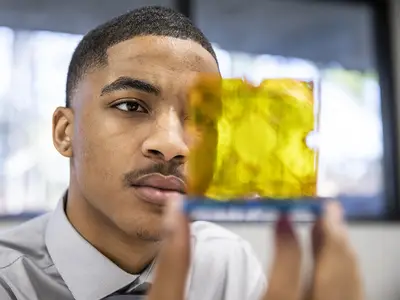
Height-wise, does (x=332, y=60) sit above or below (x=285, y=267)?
above

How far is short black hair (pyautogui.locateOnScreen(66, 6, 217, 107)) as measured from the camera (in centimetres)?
94

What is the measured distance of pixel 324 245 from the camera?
49 cm

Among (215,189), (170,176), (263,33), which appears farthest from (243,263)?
(263,33)

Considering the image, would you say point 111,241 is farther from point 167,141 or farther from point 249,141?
point 249,141

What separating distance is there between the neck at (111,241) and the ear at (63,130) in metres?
0.09

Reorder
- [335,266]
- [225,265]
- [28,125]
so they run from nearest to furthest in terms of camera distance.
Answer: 1. [335,266]
2. [225,265]
3. [28,125]

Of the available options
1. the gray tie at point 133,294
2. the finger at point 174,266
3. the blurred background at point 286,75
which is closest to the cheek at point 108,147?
the gray tie at point 133,294

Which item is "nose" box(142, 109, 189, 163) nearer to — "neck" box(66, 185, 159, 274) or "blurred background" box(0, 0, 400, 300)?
"neck" box(66, 185, 159, 274)

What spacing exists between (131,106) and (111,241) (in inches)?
11.2

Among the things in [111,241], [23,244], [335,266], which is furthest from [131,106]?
[335,266]

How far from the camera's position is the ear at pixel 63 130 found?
103cm

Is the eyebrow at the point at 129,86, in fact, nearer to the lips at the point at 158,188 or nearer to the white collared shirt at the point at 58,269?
the lips at the point at 158,188

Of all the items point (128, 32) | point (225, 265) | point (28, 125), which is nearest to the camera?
point (128, 32)

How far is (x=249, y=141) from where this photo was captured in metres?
0.56
